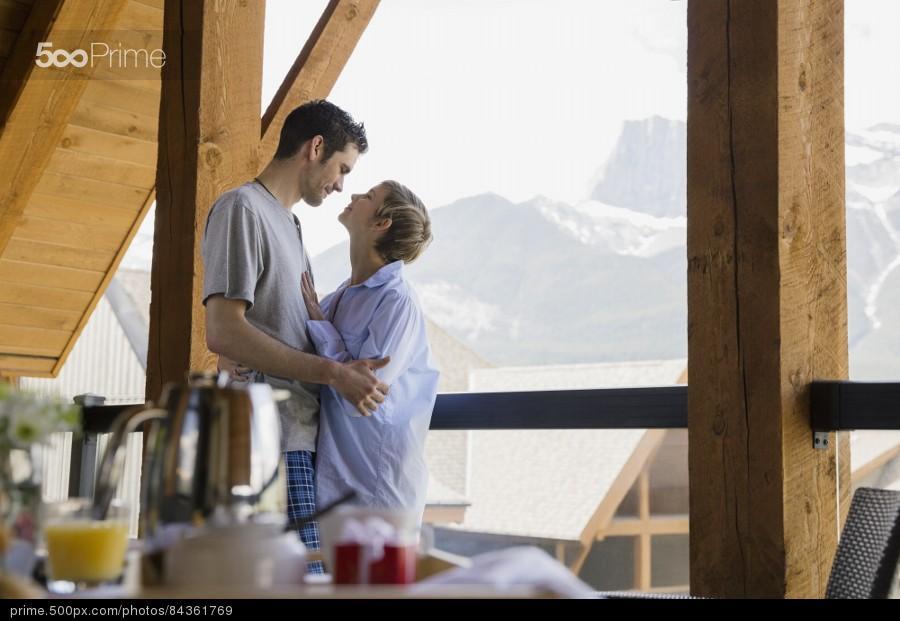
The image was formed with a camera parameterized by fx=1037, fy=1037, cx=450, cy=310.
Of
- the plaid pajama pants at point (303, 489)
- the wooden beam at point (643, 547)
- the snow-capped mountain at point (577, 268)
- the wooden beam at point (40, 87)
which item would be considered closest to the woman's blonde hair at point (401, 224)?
the plaid pajama pants at point (303, 489)

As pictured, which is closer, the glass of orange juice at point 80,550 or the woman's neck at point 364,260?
the glass of orange juice at point 80,550

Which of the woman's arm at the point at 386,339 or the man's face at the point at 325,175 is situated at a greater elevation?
the man's face at the point at 325,175

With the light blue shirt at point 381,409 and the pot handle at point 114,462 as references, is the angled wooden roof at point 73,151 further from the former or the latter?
the pot handle at point 114,462

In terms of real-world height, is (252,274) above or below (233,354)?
above

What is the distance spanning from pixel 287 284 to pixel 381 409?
1.09 feet

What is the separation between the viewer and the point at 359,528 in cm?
93

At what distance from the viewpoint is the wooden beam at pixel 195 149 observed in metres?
2.61

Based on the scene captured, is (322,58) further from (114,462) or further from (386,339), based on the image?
(114,462)

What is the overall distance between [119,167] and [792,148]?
3.73 m

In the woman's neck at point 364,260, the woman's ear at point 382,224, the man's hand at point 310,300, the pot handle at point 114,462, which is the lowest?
the pot handle at point 114,462

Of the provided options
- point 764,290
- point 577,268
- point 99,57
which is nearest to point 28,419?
A: point 764,290

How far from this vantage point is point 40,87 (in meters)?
4.04

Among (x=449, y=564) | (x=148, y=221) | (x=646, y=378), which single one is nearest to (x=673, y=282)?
(x=646, y=378)

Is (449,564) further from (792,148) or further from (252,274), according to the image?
(252,274)
